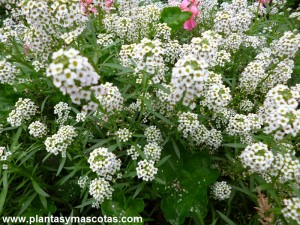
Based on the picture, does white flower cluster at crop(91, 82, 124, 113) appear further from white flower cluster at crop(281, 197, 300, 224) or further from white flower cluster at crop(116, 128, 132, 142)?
white flower cluster at crop(281, 197, 300, 224)

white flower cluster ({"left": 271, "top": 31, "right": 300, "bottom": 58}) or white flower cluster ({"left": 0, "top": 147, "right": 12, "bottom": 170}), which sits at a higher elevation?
white flower cluster ({"left": 271, "top": 31, "right": 300, "bottom": 58})

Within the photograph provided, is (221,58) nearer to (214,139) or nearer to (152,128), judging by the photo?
(214,139)

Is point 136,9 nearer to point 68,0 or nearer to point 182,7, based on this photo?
point 182,7

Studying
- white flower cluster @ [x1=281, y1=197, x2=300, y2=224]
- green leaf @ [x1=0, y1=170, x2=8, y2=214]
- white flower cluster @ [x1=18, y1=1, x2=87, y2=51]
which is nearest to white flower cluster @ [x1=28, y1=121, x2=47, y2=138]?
green leaf @ [x1=0, y1=170, x2=8, y2=214]

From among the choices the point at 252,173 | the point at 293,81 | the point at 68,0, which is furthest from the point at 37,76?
the point at 293,81

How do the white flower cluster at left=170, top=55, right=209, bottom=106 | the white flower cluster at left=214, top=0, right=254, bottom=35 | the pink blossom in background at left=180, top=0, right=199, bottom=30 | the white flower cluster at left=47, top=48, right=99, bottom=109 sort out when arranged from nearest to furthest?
1. the white flower cluster at left=47, top=48, right=99, bottom=109
2. the white flower cluster at left=170, top=55, right=209, bottom=106
3. the white flower cluster at left=214, top=0, right=254, bottom=35
4. the pink blossom in background at left=180, top=0, right=199, bottom=30

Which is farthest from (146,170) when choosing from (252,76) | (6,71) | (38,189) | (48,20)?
(6,71)

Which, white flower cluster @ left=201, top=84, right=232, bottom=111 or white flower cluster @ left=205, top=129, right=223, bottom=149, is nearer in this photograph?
white flower cluster @ left=201, top=84, right=232, bottom=111
